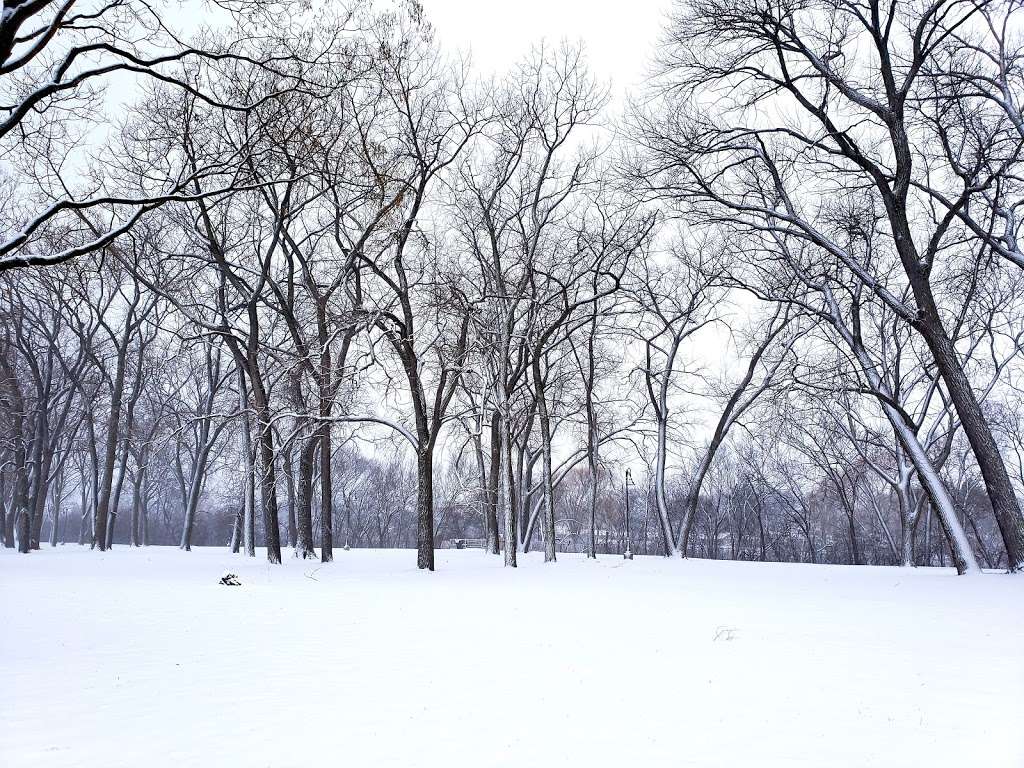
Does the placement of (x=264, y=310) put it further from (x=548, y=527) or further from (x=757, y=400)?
(x=757, y=400)

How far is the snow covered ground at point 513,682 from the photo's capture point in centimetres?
382

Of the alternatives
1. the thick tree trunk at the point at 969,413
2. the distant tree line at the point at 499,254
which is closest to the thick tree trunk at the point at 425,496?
the distant tree line at the point at 499,254

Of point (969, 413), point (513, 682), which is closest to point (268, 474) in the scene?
point (513, 682)

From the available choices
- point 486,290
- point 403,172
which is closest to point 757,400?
point 486,290

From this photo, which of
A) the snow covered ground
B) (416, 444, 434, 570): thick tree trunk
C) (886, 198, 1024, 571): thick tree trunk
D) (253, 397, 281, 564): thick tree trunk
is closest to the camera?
the snow covered ground

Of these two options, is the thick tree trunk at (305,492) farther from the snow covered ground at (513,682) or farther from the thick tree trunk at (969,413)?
the thick tree trunk at (969,413)

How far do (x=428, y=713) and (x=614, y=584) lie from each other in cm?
1069

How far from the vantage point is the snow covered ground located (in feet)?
12.5

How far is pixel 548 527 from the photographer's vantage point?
78.0 feet

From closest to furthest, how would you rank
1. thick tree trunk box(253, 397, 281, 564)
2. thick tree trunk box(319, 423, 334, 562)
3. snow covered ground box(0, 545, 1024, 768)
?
1. snow covered ground box(0, 545, 1024, 768)
2. thick tree trunk box(253, 397, 281, 564)
3. thick tree trunk box(319, 423, 334, 562)

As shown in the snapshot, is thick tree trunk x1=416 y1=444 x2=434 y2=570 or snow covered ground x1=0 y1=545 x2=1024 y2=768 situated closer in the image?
snow covered ground x1=0 y1=545 x2=1024 y2=768

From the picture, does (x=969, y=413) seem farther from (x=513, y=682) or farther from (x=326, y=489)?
(x=326, y=489)

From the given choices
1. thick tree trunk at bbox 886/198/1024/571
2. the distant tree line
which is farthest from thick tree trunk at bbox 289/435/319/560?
thick tree trunk at bbox 886/198/1024/571

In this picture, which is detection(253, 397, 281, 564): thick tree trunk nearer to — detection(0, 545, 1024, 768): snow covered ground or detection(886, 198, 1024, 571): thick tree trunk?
detection(0, 545, 1024, 768): snow covered ground
